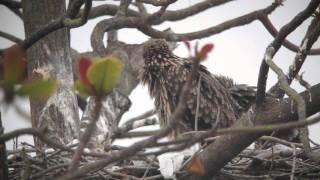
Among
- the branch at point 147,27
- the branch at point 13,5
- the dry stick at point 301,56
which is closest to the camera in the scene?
the dry stick at point 301,56

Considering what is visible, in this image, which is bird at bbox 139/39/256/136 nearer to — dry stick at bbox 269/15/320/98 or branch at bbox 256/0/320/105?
dry stick at bbox 269/15/320/98

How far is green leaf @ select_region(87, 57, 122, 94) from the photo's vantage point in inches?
53.3

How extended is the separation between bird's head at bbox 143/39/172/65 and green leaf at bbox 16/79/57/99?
4.00m

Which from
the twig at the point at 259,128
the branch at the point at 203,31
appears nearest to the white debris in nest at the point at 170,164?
the twig at the point at 259,128

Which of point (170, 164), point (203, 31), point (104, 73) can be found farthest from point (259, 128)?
point (203, 31)

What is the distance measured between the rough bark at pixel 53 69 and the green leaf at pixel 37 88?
3634mm

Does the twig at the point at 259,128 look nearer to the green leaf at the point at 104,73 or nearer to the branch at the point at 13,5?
the green leaf at the point at 104,73

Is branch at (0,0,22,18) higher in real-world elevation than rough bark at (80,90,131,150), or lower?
higher

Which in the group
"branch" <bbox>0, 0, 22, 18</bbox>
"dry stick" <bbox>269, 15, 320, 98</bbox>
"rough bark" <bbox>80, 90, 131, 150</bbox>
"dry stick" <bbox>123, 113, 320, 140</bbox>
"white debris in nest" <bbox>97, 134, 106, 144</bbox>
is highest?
"branch" <bbox>0, 0, 22, 18</bbox>

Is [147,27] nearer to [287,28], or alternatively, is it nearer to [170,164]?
[170,164]

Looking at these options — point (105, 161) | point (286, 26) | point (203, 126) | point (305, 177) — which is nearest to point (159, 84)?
point (203, 126)

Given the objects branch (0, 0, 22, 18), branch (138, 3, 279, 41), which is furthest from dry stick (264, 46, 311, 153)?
branch (0, 0, 22, 18)

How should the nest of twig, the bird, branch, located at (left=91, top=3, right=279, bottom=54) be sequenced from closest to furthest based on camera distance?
1. the nest of twig
2. the bird
3. branch, located at (left=91, top=3, right=279, bottom=54)

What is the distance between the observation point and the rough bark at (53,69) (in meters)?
5.06
